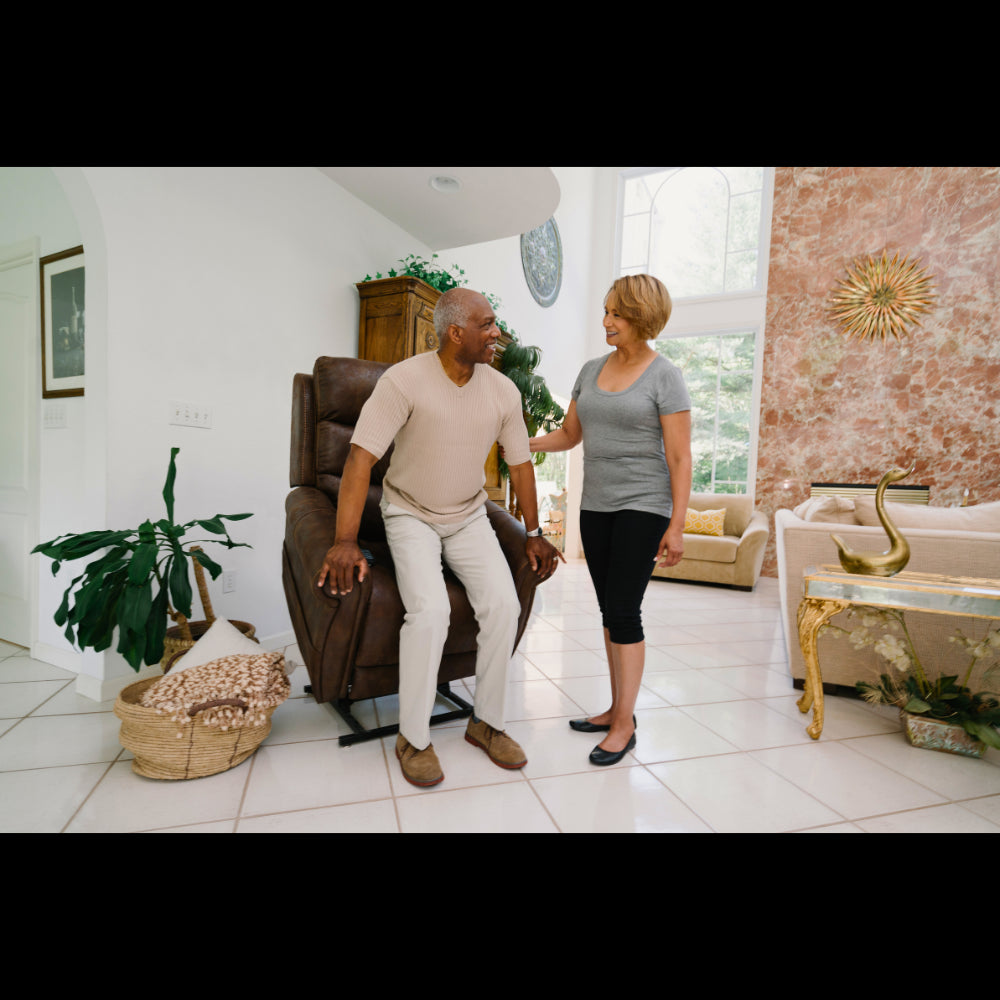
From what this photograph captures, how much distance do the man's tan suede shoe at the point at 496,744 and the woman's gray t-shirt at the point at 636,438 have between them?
0.74 m

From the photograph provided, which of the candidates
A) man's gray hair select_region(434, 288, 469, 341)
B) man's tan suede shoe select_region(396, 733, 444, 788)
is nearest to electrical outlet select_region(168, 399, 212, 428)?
man's gray hair select_region(434, 288, 469, 341)

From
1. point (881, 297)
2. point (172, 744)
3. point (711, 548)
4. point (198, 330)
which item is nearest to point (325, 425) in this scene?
point (198, 330)

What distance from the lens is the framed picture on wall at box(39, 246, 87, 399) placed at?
2184mm

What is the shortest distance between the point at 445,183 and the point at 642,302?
1.92 metres

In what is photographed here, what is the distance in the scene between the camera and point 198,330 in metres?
2.30

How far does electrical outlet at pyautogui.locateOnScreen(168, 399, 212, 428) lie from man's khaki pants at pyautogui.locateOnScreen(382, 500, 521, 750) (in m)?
1.09

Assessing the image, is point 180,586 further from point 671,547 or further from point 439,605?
point 671,547

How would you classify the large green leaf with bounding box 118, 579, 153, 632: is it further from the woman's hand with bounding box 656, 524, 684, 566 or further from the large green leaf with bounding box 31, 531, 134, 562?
the woman's hand with bounding box 656, 524, 684, 566

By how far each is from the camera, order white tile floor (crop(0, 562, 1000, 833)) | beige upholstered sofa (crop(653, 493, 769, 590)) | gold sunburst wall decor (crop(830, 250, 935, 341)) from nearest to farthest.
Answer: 1. white tile floor (crop(0, 562, 1000, 833))
2. beige upholstered sofa (crop(653, 493, 769, 590))
3. gold sunburst wall decor (crop(830, 250, 935, 341))

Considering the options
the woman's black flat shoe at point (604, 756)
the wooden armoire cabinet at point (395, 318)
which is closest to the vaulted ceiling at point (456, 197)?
the wooden armoire cabinet at point (395, 318)

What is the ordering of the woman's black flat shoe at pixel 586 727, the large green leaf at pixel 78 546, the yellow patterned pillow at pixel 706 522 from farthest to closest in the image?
the yellow patterned pillow at pixel 706 522
the woman's black flat shoe at pixel 586 727
the large green leaf at pixel 78 546

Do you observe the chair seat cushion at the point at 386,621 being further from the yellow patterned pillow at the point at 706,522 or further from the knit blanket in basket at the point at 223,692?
the yellow patterned pillow at the point at 706,522

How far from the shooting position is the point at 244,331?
2510 mm

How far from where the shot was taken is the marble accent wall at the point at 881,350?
16.0ft
